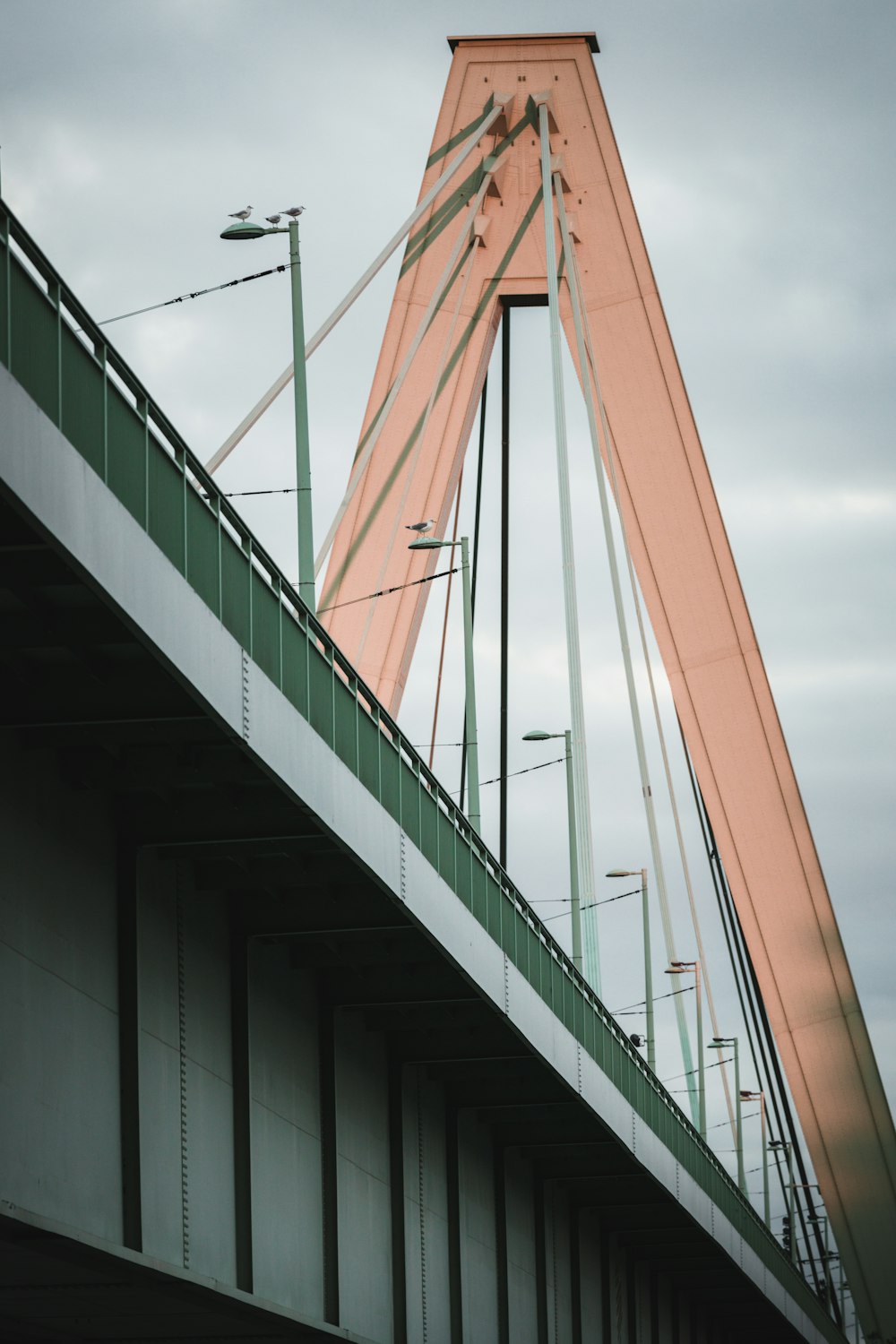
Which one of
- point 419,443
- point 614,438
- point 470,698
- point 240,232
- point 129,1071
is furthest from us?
point 614,438

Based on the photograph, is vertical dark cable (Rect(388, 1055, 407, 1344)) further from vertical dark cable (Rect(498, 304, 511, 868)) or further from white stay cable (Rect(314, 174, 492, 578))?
vertical dark cable (Rect(498, 304, 511, 868))

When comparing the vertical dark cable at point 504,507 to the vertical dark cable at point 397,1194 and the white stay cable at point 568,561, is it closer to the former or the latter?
the white stay cable at point 568,561

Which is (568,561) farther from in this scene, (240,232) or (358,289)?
(240,232)

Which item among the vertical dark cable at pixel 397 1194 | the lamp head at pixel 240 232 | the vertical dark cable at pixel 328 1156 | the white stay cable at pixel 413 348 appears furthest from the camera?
the white stay cable at pixel 413 348

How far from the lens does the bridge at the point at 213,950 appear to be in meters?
13.1

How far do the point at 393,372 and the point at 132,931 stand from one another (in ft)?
78.8

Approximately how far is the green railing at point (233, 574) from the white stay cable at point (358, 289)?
6.28 meters

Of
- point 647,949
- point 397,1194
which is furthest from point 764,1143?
point 397,1194

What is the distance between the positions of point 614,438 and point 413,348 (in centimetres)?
432

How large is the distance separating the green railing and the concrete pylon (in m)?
10.7

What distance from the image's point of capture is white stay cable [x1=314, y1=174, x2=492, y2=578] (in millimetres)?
35031

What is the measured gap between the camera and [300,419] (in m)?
23.1

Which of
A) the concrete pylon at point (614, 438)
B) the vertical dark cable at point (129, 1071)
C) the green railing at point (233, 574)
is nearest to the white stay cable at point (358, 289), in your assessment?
the concrete pylon at point (614, 438)

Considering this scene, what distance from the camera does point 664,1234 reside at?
3956cm
